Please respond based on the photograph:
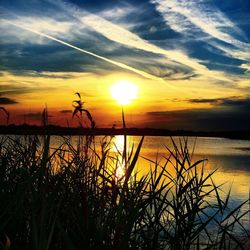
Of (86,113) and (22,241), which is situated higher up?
(86,113)

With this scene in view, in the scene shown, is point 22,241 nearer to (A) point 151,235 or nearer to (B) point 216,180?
(A) point 151,235

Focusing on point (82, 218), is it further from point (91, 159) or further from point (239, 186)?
point (239, 186)

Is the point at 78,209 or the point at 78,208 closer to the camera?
the point at 78,209

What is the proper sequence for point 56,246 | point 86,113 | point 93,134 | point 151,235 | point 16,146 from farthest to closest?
point 16,146 < point 93,134 < point 86,113 < point 151,235 < point 56,246

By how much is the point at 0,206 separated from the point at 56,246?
0.67 meters

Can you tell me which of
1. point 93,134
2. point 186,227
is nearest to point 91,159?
point 93,134

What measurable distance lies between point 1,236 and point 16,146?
3073 millimetres

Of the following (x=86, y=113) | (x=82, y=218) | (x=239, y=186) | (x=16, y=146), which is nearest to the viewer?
(x=82, y=218)

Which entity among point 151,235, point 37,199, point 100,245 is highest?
point 37,199

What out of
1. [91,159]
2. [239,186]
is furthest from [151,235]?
[239,186]

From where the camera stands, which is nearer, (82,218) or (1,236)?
(82,218)

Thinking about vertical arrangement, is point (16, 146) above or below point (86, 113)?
below

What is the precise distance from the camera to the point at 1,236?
3824 millimetres

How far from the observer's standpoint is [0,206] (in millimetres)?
3689
